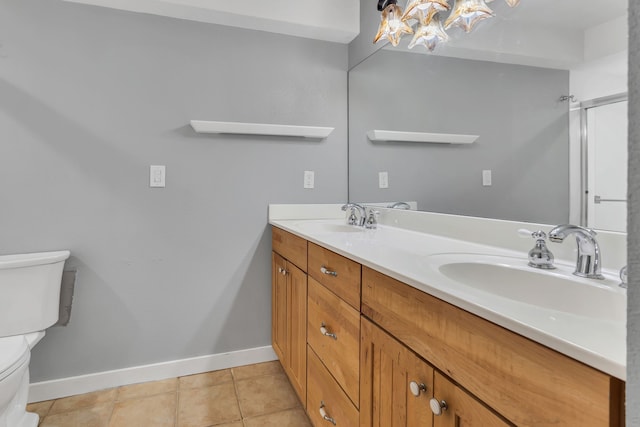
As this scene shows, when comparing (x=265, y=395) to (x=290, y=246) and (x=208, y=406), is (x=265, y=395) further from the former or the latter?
(x=290, y=246)

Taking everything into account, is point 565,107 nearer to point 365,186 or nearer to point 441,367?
point 441,367

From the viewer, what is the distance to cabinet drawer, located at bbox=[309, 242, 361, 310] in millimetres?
1056

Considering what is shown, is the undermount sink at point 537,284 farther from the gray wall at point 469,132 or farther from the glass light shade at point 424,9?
the glass light shade at point 424,9

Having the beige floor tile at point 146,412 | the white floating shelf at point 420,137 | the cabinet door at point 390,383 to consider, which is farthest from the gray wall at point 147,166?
the cabinet door at point 390,383

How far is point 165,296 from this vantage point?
1956 mm

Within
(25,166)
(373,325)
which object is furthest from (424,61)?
(25,166)

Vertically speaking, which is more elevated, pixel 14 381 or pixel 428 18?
pixel 428 18

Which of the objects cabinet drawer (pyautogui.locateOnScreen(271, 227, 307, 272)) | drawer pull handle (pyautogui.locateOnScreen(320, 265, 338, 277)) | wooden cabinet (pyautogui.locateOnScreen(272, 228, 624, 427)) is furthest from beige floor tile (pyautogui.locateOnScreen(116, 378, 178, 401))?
drawer pull handle (pyautogui.locateOnScreen(320, 265, 338, 277))

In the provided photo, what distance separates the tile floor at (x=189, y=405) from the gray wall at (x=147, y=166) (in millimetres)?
155

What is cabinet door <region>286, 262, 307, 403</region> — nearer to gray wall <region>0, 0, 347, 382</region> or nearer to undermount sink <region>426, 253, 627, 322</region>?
gray wall <region>0, 0, 347, 382</region>

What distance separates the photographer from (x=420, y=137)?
1.66 metres

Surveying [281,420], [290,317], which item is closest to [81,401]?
[281,420]

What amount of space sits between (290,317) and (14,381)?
1057mm

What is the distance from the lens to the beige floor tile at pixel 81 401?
1679mm
